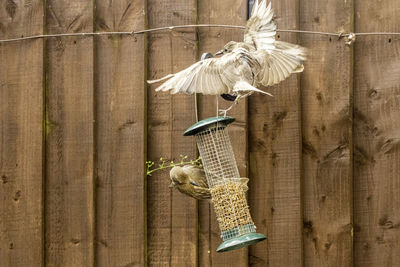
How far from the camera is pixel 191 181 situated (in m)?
1.97

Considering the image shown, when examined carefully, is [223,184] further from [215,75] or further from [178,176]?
[215,75]

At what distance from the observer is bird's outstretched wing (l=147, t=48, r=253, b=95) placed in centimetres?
186

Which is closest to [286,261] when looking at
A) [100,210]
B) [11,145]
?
[100,210]

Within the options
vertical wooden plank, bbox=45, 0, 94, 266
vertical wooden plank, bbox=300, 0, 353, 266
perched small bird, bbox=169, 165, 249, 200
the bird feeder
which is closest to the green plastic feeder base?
the bird feeder

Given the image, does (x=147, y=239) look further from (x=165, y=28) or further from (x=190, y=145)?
(x=165, y=28)

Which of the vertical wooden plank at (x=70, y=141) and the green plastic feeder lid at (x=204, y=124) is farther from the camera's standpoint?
the vertical wooden plank at (x=70, y=141)

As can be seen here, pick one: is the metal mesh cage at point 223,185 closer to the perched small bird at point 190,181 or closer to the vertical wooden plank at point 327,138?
the perched small bird at point 190,181

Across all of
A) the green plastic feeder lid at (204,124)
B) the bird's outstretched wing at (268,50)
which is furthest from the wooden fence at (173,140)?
A: the green plastic feeder lid at (204,124)

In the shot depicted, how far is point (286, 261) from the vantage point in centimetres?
228

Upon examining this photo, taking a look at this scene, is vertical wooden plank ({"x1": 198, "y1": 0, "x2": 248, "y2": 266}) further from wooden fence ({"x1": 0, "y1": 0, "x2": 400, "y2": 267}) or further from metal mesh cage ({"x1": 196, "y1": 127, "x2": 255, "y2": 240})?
metal mesh cage ({"x1": 196, "y1": 127, "x2": 255, "y2": 240})

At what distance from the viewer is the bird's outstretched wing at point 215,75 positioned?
6.09 ft

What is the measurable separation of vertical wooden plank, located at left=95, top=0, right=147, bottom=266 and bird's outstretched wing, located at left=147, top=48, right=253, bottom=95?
1.68 feet

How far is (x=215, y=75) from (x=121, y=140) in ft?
2.29

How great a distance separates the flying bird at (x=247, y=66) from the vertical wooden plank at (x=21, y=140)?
0.82 metres
